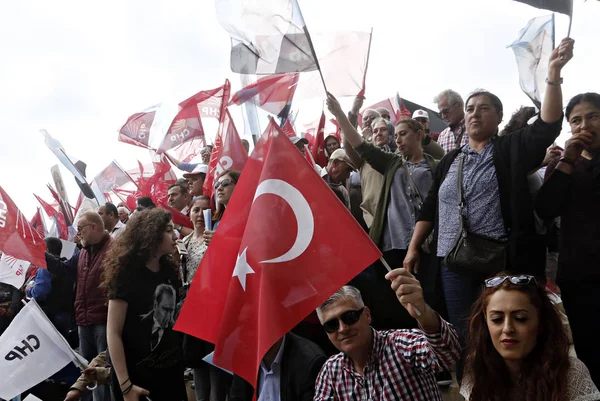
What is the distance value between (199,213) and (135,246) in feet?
4.97

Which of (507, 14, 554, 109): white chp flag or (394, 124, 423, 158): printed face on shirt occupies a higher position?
(507, 14, 554, 109): white chp flag

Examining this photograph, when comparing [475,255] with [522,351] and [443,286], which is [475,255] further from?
[522,351]

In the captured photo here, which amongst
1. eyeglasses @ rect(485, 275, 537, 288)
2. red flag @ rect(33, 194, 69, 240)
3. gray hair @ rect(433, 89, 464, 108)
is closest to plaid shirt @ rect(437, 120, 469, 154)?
gray hair @ rect(433, 89, 464, 108)

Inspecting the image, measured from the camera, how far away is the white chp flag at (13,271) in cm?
695

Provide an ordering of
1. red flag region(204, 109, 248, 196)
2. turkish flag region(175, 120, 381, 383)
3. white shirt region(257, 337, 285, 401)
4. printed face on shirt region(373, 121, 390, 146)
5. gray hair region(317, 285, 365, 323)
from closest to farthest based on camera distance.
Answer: turkish flag region(175, 120, 381, 383), gray hair region(317, 285, 365, 323), white shirt region(257, 337, 285, 401), printed face on shirt region(373, 121, 390, 146), red flag region(204, 109, 248, 196)

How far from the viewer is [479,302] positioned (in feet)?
8.67

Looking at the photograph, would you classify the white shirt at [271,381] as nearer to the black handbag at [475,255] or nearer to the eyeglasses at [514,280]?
the black handbag at [475,255]

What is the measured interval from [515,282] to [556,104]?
4.04ft

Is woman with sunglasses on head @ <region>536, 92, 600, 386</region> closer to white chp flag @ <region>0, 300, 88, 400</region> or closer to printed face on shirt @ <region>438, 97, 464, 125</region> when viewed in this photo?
printed face on shirt @ <region>438, 97, 464, 125</region>

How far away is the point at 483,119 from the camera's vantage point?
361cm

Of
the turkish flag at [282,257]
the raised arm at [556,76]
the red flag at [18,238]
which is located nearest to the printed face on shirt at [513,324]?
the turkish flag at [282,257]

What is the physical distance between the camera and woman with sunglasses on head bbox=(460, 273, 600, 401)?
2.31 meters

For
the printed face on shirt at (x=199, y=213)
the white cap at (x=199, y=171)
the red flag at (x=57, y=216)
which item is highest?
the white cap at (x=199, y=171)

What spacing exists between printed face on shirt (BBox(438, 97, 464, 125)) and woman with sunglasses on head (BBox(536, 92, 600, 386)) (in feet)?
7.96
